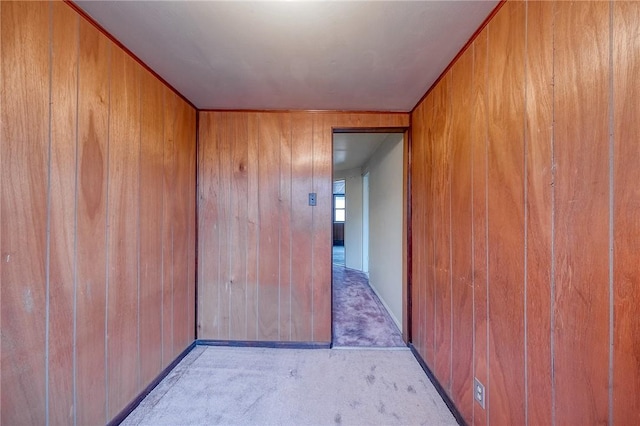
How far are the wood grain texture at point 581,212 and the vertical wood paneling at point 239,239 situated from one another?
6.94ft

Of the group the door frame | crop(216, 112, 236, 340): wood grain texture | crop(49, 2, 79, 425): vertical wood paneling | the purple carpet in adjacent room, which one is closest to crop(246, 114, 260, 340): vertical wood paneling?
crop(216, 112, 236, 340): wood grain texture

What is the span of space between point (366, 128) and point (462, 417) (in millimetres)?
2251

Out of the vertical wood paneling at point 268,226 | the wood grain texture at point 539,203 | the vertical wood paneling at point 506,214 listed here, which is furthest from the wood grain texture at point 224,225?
the wood grain texture at point 539,203

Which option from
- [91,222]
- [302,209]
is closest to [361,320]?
[302,209]

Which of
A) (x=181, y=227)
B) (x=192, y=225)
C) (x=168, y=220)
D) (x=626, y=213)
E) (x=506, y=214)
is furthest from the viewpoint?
(x=192, y=225)

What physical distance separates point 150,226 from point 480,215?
2.11m

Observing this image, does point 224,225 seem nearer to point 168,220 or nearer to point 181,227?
point 181,227

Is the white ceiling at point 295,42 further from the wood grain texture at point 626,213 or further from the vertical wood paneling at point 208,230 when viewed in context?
the wood grain texture at point 626,213

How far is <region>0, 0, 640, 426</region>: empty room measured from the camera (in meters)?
0.77

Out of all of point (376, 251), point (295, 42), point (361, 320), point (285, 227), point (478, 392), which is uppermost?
point (295, 42)

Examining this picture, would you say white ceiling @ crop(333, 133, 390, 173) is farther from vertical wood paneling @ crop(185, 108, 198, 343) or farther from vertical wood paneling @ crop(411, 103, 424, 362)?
vertical wood paneling @ crop(185, 108, 198, 343)

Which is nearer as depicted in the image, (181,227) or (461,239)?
(461,239)

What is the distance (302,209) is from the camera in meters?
2.27

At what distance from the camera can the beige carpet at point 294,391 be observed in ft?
4.79
